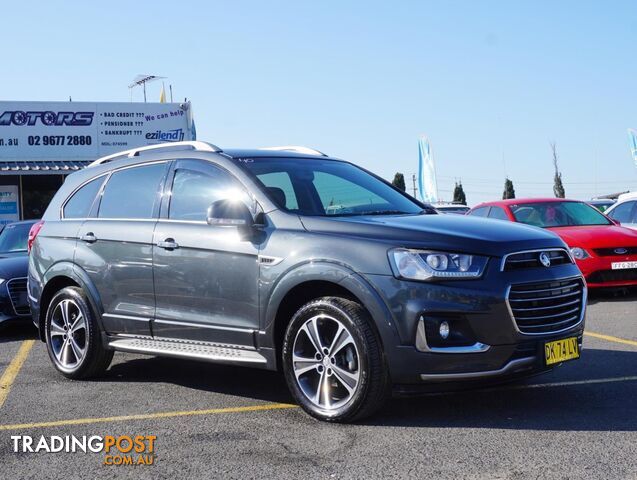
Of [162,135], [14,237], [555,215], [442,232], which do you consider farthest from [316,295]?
[162,135]

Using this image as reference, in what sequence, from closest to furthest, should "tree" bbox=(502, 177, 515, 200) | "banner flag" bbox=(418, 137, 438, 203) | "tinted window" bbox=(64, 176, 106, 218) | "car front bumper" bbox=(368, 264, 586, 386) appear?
"car front bumper" bbox=(368, 264, 586, 386) < "tinted window" bbox=(64, 176, 106, 218) < "banner flag" bbox=(418, 137, 438, 203) < "tree" bbox=(502, 177, 515, 200)

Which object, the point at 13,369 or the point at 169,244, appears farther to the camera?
the point at 13,369

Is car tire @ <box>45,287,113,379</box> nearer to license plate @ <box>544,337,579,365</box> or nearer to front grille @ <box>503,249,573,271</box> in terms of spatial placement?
front grille @ <box>503,249,573,271</box>

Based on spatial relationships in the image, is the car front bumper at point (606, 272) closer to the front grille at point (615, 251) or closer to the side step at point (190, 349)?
the front grille at point (615, 251)

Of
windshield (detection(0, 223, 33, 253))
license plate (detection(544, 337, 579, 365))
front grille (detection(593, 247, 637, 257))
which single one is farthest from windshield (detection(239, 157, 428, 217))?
windshield (detection(0, 223, 33, 253))

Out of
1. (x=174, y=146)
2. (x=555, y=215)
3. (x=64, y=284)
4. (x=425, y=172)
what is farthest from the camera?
(x=425, y=172)

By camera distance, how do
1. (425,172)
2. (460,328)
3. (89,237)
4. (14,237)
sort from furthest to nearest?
(425,172), (14,237), (89,237), (460,328)

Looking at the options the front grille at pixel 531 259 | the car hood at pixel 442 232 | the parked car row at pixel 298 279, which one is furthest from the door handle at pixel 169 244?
the front grille at pixel 531 259

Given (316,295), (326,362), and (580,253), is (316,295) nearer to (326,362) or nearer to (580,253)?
(326,362)

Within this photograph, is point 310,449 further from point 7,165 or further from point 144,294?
point 7,165

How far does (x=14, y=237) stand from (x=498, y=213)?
272 inches

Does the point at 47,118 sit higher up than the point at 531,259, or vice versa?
the point at 47,118

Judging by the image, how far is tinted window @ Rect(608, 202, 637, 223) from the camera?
12809 mm

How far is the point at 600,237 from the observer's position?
10.8m
